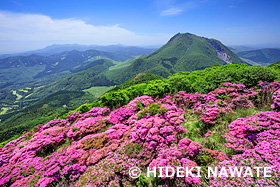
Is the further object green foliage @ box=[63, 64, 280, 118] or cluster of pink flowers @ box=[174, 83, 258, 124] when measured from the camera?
green foliage @ box=[63, 64, 280, 118]

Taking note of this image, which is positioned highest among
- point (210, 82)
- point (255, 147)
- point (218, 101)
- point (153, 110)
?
point (210, 82)

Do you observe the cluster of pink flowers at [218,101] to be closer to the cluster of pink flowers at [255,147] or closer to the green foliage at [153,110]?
the cluster of pink flowers at [255,147]

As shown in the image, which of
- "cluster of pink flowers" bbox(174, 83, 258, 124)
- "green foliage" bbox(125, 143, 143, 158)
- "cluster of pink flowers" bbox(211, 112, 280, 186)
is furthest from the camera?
"cluster of pink flowers" bbox(174, 83, 258, 124)

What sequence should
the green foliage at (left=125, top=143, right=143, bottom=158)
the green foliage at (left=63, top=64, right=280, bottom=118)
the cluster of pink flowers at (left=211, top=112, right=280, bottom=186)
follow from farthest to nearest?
the green foliage at (left=63, top=64, right=280, bottom=118)
the green foliage at (left=125, top=143, right=143, bottom=158)
the cluster of pink flowers at (left=211, top=112, right=280, bottom=186)

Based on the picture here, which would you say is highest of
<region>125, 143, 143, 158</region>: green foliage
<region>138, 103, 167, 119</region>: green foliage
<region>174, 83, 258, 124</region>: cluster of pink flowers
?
<region>174, 83, 258, 124</region>: cluster of pink flowers

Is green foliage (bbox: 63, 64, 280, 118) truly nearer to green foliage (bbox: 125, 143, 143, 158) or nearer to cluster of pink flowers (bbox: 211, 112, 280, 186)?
cluster of pink flowers (bbox: 211, 112, 280, 186)

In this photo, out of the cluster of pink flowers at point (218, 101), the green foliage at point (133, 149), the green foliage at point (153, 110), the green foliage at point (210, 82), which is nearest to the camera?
the green foliage at point (133, 149)

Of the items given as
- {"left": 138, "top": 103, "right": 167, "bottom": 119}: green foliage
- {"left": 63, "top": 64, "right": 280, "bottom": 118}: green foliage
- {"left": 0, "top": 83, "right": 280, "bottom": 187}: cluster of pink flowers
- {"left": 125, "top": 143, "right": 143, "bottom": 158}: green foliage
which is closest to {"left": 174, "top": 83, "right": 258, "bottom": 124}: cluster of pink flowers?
{"left": 0, "top": 83, "right": 280, "bottom": 187}: cluster of pink flowers

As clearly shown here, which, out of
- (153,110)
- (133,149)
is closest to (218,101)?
(153,110)

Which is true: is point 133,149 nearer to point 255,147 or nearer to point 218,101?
point 255,147

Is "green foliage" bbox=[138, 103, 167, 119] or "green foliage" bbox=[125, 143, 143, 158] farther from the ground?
"green foliage" bbox=[138, 103, 167, 119]

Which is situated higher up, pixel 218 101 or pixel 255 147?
pixel 218 101

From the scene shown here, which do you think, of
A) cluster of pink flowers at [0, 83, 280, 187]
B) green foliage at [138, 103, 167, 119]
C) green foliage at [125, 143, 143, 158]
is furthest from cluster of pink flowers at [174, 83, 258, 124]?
green foliage at [125, 143, 143, 158]

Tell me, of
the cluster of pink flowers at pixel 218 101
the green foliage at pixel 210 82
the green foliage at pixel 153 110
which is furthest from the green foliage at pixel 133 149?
the green foliage at pixel 210 82
